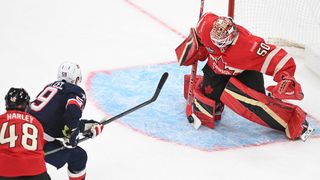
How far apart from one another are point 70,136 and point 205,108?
1.12 meters

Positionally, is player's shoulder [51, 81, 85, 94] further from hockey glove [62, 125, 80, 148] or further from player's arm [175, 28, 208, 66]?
player's arm [175, 28, 208, 66]

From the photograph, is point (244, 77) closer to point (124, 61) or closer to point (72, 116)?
point (124, 61)

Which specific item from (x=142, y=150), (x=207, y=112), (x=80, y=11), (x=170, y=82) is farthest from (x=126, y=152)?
(x=80, y=11)

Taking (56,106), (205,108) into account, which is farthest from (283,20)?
(56,106)

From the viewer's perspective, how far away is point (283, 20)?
15.5 feet

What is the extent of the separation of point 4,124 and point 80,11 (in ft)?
10.2

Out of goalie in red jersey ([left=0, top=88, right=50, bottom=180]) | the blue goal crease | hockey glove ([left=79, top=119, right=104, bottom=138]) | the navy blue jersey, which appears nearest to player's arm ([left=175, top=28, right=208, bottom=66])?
the blue goal crease

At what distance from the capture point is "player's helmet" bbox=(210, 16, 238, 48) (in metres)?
3.38

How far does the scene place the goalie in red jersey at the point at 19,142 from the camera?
233 cm

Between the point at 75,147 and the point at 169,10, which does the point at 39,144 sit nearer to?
the point at 75,147

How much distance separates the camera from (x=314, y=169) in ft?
10.7

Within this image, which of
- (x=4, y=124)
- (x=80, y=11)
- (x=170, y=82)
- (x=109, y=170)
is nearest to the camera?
(x=4, y=124)

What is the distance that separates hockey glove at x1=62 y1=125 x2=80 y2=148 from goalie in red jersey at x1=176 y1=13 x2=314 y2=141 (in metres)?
1.07

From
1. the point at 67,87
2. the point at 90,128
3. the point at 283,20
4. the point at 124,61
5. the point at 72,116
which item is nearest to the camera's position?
the point at 72,116
